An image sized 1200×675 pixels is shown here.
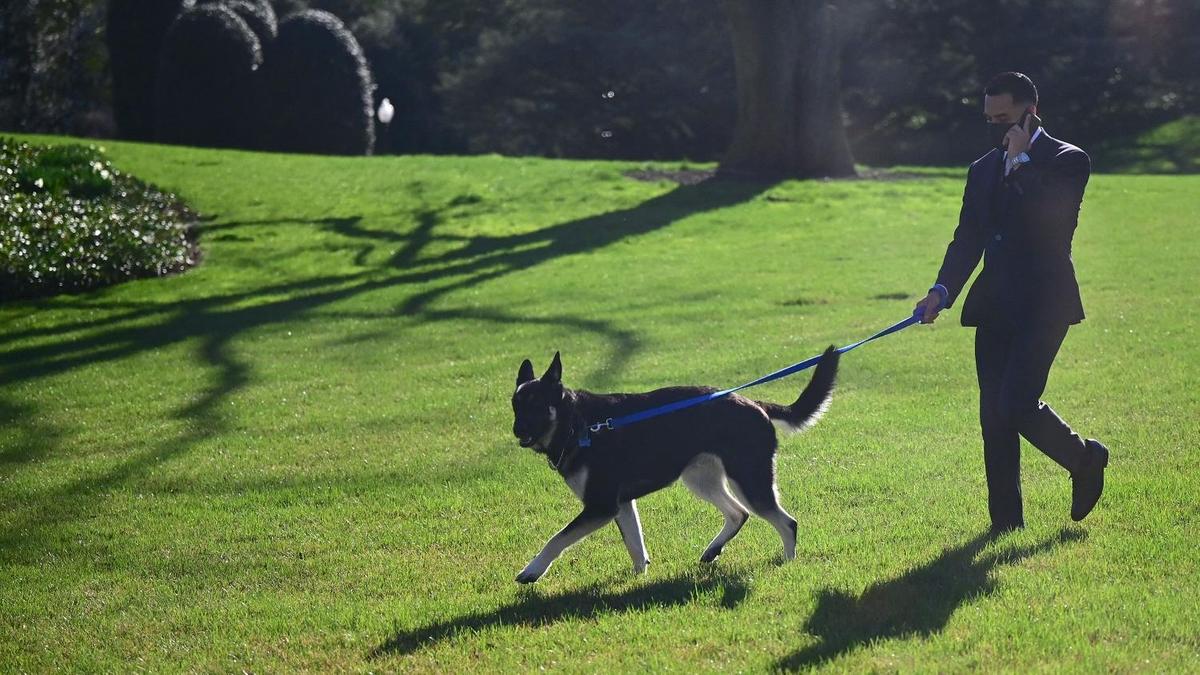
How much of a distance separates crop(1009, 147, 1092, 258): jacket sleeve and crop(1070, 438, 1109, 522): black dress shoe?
0.99m

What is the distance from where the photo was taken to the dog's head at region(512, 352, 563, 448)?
20.8 feet

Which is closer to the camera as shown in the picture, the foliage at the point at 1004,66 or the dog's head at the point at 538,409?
the dog's head at the point at 538,409

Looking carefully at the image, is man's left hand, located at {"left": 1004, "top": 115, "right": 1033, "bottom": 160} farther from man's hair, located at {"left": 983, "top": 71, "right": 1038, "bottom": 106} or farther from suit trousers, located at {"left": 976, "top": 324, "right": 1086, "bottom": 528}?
suit trousers, located at {"left": 976, "top": 324, "right": 1086, "bottom": 528}

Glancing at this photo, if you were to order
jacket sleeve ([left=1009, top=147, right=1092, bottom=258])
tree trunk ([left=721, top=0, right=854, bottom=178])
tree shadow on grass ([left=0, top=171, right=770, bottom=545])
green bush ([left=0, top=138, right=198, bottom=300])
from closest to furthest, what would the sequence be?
jacket sleeve ([left=1009, top=147, right=1092, bottom=258]) → tree shadow on grass ([left=0, top=171, right=770, bottom=545]) → green bush ([left=0, top=138, right=198, bottom=300]) → tree trunk ([left=721, top=0, right=854, bottom=178])

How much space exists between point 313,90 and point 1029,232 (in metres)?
27.1

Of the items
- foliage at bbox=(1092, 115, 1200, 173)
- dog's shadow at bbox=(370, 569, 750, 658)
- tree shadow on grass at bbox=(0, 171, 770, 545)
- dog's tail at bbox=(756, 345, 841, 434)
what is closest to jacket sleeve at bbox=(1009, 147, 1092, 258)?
dog's tail at bbox=(756, 345, 841, 434)

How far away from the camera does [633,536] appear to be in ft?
22.0

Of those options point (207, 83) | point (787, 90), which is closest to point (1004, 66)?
point (787, 90)

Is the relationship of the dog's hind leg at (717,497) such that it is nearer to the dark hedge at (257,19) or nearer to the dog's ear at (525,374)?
the dog's ear at (525,374)

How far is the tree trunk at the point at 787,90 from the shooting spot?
25141 mm

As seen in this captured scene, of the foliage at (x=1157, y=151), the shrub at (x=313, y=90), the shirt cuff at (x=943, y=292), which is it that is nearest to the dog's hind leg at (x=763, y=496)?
the shirt cuff at (x=943, y=292)

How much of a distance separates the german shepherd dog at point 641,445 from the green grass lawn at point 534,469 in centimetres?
→ 28

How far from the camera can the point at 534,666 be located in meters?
5.39

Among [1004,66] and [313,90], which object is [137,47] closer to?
[313,90]
